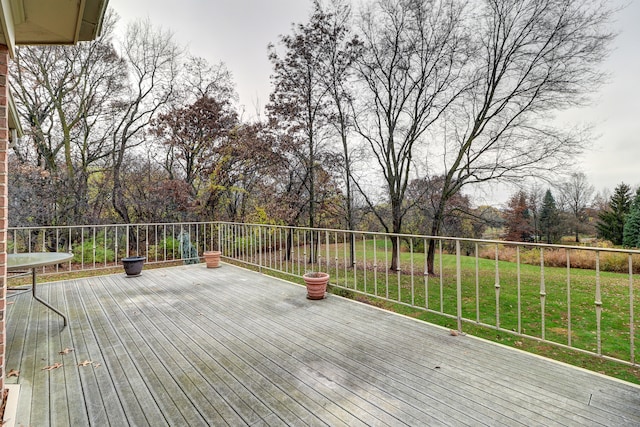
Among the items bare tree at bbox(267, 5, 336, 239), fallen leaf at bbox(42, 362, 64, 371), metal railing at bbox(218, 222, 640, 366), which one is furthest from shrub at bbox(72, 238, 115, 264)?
fallen leaf at bbox(42, 362, 64, 371)

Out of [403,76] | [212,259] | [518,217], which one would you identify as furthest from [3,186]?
[518,217]

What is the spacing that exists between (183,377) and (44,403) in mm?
778

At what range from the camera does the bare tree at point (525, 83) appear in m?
7.27

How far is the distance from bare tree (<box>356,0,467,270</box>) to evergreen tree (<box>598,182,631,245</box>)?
743 inches

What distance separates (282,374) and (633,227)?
25.6 m

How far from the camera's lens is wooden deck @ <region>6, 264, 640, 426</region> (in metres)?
1.69

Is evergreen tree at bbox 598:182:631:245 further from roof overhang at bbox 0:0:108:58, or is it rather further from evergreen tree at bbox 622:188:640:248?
roof overhang at bbox 0:0:108:58

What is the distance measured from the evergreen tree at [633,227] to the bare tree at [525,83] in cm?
1653

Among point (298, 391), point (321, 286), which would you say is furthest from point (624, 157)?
point (298, 391)

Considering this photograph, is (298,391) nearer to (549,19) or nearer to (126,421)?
(126,421)

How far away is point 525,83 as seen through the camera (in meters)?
8.01

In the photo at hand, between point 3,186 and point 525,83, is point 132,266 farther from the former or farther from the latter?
point 525,83

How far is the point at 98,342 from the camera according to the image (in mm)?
2705

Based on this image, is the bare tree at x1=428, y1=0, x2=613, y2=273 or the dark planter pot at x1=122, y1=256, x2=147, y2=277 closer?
the dark planter pot at x1=122, y1=256, x2=147, y2=277
